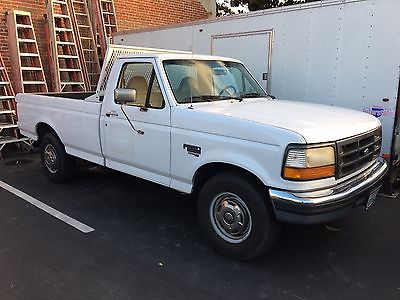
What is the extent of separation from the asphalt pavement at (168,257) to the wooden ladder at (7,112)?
11.0 feet

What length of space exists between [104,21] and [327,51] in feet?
24.4

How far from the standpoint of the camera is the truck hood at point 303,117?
126 inches

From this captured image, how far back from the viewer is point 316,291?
126 inches

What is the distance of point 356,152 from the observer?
3.53 meters

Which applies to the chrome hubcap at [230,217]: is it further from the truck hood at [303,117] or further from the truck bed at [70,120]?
the truck bed at [70,120]

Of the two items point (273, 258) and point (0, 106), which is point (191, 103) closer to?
point (273, 258)

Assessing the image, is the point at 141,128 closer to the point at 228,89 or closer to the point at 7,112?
the point at 228,89

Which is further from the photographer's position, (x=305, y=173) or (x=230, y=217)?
(x=230, y=217)

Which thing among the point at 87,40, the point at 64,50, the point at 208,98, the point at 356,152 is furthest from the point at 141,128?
the point at 87,40

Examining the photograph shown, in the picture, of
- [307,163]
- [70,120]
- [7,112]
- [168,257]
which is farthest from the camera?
[7,112]

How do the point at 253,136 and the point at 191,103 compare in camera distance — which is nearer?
the point at 253,136

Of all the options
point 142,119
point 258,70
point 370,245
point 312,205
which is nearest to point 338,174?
point 312,205

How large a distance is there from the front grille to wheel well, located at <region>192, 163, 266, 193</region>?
2.34 ft

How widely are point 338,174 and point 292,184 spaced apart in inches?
18.6
